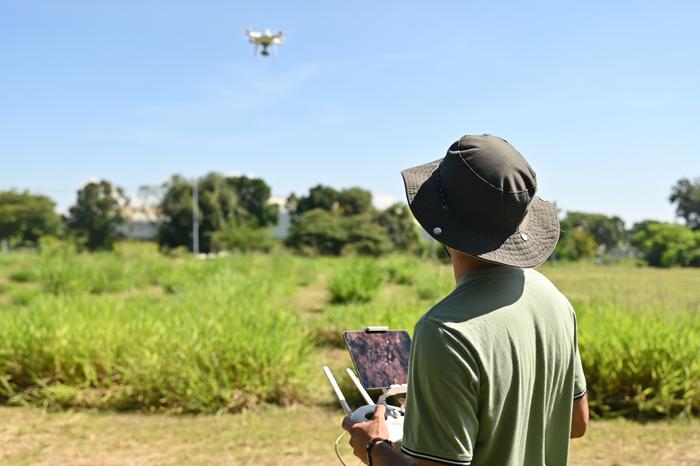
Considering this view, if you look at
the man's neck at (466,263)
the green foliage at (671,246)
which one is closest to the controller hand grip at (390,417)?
the man's neck at (466,263)

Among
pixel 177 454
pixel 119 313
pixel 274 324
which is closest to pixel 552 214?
pixel 177 454

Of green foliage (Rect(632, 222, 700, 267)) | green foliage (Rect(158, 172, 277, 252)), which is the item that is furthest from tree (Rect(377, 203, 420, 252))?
green foliage (Rect(632, 222, 700, 267))

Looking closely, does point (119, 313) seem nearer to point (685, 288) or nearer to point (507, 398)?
point (507, 398)

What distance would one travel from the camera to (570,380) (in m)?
1.44

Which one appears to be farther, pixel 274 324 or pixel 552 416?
pixel 274 324

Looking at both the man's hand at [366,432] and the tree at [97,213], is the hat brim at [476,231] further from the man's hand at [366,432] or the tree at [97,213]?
the tree at [97,213]

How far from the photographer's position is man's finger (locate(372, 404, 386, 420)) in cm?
140

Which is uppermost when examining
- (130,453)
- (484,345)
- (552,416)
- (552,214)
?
(552,214)

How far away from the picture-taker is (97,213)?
138 feet

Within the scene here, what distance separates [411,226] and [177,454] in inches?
1445

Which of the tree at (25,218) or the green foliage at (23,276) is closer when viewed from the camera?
the green foliage at (23,276)

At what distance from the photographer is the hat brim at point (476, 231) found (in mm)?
1271

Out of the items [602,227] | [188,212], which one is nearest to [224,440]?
[188,212]

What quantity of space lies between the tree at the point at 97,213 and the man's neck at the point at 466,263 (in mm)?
41484
